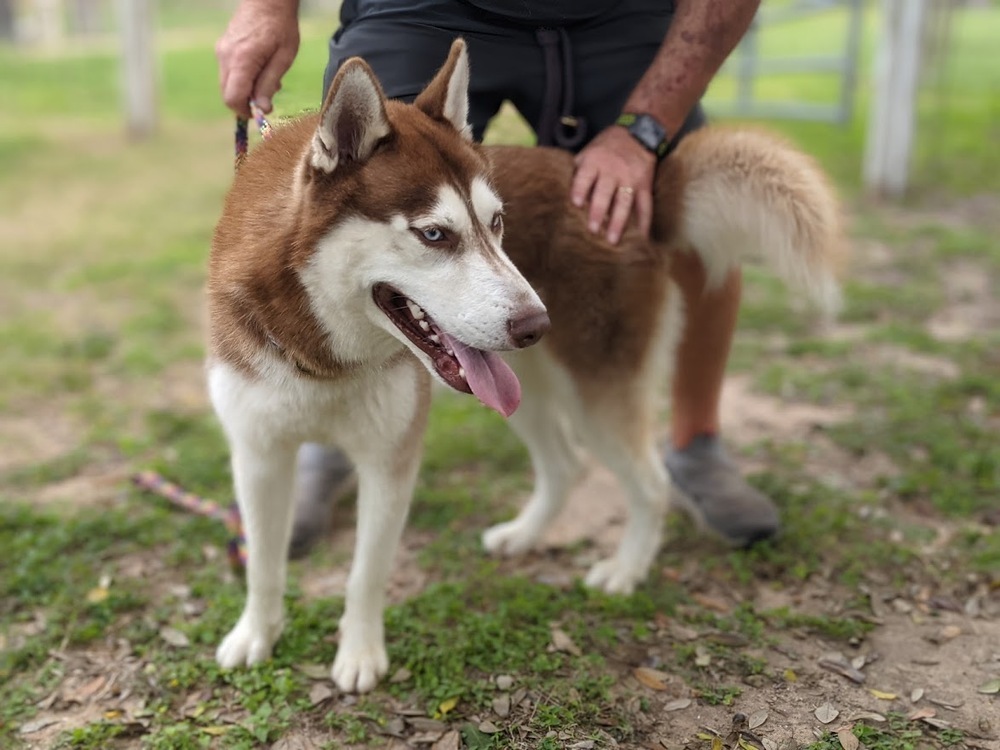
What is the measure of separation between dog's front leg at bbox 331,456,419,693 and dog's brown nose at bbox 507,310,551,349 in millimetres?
568

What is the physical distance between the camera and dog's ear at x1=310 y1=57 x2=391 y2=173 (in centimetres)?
173

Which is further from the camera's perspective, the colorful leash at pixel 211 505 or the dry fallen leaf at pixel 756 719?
the colorful leash at pixel 211 505

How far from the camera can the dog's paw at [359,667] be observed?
2.31 m

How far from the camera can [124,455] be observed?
→ 354 cm

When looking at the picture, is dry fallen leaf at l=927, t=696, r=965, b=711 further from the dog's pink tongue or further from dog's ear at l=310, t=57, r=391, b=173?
dog's ear at l=310, t=57, r=391, b=173

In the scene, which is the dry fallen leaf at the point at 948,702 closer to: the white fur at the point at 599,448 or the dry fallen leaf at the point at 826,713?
the dry fallen leaf at the point at 826,713

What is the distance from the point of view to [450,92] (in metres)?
2.02

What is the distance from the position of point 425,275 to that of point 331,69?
0.85 m

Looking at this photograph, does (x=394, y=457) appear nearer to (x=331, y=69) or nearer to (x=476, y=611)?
(x=476, y=611)

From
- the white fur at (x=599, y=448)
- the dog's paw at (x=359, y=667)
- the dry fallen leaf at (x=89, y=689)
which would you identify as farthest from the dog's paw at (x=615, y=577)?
the dry fallen leaf at (x=89, y=689)

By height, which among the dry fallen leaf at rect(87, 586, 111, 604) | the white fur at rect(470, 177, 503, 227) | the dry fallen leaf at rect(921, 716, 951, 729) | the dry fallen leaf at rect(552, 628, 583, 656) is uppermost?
the white fur at rect(470, 177, 503, 227)

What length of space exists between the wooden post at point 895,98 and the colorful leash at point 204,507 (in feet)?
19.4

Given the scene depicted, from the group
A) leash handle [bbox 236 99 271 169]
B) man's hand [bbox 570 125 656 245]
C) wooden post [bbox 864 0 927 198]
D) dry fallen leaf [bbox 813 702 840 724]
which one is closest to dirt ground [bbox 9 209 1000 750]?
dry fallen leaf [bbox 813 702 840 724]

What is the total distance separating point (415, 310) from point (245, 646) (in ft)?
3.63
